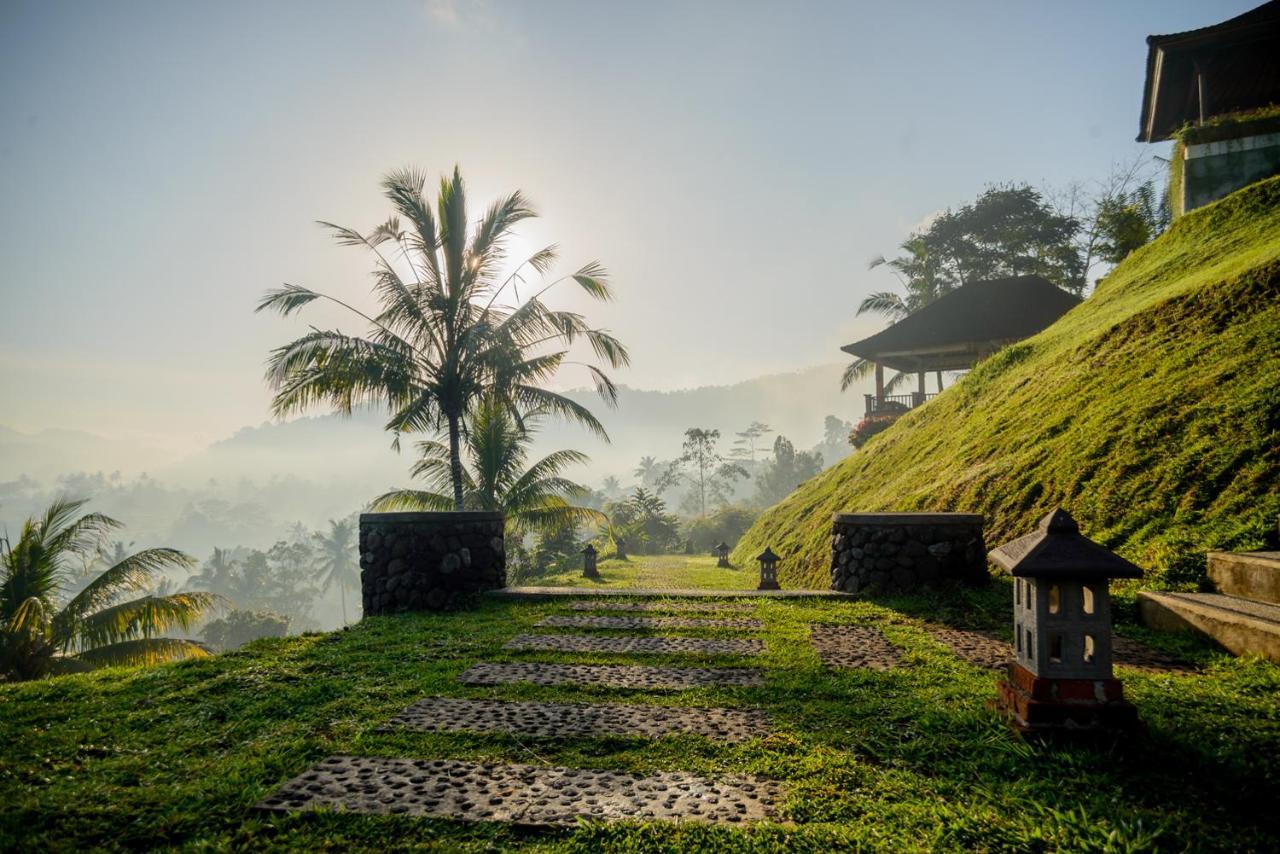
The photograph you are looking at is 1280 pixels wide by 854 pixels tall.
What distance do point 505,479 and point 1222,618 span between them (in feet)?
41.0

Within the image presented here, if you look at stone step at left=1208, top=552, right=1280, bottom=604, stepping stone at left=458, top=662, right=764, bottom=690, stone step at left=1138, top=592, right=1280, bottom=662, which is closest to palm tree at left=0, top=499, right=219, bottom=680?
stepping stone at left=458, top=662, right=764, bottom=690

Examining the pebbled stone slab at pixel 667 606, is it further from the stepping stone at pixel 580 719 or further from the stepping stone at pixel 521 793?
the stepping stone at pixel 521 793

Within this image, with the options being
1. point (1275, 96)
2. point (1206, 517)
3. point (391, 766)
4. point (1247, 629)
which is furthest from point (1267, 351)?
point (1275, 96)

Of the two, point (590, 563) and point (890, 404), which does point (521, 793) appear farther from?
point (890, 404)

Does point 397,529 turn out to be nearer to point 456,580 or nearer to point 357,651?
A: point 456,580

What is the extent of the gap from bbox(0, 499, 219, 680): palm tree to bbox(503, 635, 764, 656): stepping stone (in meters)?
7.09

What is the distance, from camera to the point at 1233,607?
15.3ft

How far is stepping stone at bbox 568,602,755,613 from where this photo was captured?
7.18 meters

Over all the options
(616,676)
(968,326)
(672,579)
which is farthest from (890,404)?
(616,676)

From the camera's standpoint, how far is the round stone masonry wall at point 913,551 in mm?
7188

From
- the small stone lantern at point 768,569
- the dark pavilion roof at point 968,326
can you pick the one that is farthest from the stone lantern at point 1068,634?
the dark pavilion roof at point 968,326

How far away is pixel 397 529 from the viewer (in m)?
7.81

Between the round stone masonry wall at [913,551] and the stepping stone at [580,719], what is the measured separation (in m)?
4.27

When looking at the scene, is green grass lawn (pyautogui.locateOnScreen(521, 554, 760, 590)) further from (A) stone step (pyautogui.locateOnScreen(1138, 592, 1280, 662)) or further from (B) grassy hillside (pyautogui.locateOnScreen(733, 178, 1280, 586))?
(A) stone step (pyautogui.locateOnScreen(1138, 592, 1280, 662))
